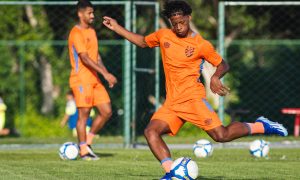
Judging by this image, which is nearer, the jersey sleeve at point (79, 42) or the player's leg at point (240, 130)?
the player's leg at point (240, 130)

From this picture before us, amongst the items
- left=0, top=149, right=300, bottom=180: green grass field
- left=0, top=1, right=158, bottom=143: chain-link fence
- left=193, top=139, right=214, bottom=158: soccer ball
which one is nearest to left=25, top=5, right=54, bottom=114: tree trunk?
left=0, top=1, right=158, bottom=143: chain-link fence

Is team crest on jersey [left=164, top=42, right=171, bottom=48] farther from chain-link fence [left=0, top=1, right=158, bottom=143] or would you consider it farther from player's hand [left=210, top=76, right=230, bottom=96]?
chain-link fence [left=0, top=1, right=158, bottom=143]

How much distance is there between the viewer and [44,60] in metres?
28.0

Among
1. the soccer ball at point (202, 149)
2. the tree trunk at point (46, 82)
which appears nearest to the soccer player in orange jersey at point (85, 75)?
the soccer ball at point (202, 149)

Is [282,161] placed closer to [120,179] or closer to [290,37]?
[120,179]

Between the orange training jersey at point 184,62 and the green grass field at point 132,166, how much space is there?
3.34 ft

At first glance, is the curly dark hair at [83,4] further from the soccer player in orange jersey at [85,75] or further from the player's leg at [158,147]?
the player's leg at [158,147]

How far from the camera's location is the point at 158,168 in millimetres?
12078

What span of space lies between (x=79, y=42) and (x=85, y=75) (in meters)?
0.48

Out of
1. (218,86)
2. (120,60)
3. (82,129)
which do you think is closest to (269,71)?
(120,60)

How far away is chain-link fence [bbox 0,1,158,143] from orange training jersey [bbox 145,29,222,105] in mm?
11964

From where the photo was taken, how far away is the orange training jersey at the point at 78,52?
546 inches

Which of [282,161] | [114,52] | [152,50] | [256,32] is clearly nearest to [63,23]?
[114,52]

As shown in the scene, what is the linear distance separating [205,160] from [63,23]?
1487 centimetres
